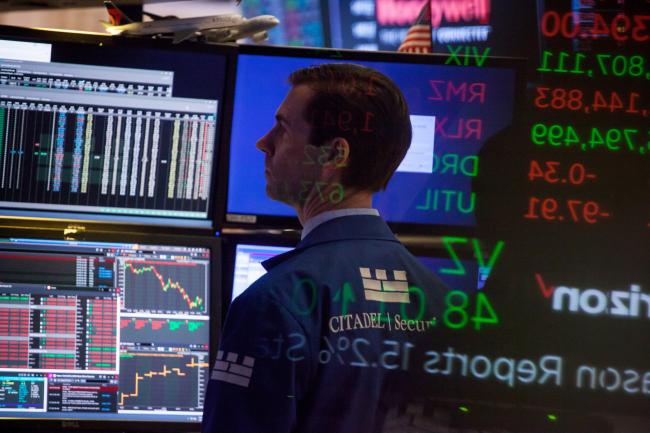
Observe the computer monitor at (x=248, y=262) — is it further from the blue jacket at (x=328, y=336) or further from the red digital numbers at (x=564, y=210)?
the red digital numbers at (x=564, y=210)

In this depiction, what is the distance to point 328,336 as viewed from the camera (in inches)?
34.0

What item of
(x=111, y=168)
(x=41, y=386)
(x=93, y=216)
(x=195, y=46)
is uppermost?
(x=195, y=46)

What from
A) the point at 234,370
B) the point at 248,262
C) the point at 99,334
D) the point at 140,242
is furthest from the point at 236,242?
the point at 234,370

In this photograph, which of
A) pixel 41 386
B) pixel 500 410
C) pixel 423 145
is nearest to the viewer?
pixel 500 410

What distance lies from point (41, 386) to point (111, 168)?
492 millimetres

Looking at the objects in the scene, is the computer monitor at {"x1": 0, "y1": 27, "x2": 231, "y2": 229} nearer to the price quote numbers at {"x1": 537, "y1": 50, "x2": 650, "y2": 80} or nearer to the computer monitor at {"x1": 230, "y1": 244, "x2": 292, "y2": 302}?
the computer monitor at {"x1": 230, "y1": 244, "x2": 292, "y2": 302}

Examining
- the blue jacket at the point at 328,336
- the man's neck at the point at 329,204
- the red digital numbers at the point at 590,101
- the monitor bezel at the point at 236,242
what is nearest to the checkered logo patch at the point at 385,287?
the blue jacket at the point at 328,336

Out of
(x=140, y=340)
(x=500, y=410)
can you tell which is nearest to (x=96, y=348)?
(x=140, y=340)

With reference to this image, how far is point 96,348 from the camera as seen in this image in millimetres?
1740

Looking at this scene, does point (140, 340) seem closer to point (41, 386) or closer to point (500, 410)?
point (41, 386)

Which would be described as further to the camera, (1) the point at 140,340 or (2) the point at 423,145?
(1) the point at 140,340

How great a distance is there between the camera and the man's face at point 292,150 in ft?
3.02

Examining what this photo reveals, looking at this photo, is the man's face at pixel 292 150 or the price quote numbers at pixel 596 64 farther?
the man's face at pixel 292 150

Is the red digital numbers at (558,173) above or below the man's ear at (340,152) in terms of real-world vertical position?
below
